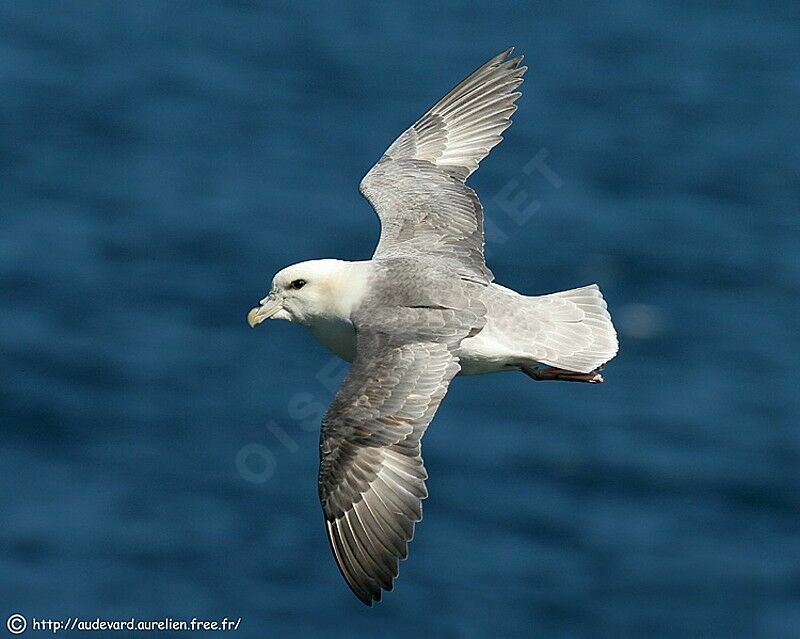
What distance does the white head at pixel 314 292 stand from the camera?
9008 millimetres

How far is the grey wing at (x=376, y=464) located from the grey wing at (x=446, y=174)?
1258 millimetres

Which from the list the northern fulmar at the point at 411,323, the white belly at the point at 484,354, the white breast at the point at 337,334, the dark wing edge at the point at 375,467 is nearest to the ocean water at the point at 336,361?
the northern fulmar at the point at 411,323

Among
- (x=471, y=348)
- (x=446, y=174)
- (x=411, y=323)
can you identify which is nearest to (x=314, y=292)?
(x=411, y=323)

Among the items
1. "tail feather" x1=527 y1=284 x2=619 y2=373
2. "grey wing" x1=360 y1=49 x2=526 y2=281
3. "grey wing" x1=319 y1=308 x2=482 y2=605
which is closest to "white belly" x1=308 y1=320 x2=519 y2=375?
"tail feather" x1=527 y1=284 x2=619 y2=373

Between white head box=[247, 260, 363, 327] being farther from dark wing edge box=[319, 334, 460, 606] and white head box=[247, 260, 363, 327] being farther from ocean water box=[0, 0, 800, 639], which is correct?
ocean water box=[0, 0, 800, 639]

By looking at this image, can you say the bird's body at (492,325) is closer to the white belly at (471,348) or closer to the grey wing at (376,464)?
the white belly at (471,348)

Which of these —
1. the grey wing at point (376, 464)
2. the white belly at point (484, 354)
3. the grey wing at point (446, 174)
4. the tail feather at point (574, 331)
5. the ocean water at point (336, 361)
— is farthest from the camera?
the ocean water at point (336, 361)

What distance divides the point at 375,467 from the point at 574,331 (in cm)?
170

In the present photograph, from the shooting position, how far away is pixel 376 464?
8.23 m

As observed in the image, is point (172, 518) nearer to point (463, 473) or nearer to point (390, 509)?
point (463, 473)

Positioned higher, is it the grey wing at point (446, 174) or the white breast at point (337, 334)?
the grey wing at point (446, 174)

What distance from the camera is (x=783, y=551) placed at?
22.1 metres

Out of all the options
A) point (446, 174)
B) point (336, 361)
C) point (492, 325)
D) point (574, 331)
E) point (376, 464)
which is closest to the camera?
point (376, 464)

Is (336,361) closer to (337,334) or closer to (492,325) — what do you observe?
(337,334)
